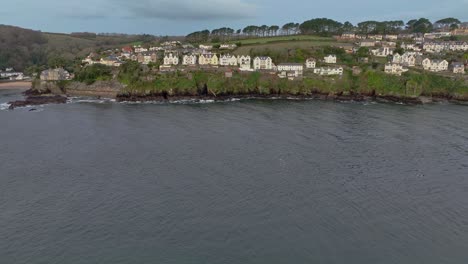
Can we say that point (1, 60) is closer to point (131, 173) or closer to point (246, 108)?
point (246, 108)

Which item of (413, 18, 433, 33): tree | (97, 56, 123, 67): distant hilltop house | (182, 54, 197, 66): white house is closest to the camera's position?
(182, 54, 197, 66): white house

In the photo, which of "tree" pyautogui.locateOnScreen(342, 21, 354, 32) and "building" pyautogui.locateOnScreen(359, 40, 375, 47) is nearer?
"building" pyautogui.locateOnScreen(359, 40, 375, 47)

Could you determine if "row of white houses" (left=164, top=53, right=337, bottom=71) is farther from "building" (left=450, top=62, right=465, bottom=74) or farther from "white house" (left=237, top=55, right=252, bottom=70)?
"building" (left=450, top=62, right=465, bottom=74)

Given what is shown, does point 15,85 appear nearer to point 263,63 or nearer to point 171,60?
point 171,60

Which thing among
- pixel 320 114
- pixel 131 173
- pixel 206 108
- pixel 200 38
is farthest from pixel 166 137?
pixel 200 38

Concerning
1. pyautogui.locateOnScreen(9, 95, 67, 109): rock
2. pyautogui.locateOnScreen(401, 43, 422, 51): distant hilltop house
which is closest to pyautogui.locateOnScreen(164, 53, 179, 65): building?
pyautogui.locateOnScreen(9, 95, 67, 109): rock

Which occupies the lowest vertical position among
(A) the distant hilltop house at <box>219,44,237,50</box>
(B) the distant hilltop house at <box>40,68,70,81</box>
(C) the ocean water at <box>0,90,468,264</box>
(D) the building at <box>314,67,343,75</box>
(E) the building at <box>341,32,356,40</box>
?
(C) the ocean water at <box>0,90,468,264</box>

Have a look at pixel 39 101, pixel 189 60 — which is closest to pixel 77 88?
pixel 39 101
